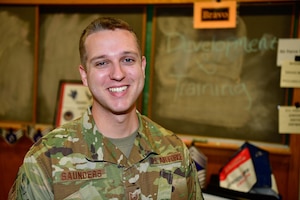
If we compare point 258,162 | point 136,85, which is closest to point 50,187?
point 136,85

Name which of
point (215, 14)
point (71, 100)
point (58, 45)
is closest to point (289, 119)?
point (215, 14)

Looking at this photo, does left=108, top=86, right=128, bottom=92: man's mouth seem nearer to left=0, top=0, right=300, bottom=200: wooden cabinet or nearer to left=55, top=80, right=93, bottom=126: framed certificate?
left=0, top=0, right=300, bottom=200: wooden cabinet

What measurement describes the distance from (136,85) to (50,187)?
44 cm

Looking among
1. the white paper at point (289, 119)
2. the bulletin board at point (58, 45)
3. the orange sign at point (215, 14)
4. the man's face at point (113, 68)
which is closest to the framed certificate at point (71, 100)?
the bulletin board at point (58, 45)

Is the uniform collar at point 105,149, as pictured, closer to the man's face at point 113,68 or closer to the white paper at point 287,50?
the man's face at point 113,68

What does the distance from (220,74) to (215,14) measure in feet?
1.11

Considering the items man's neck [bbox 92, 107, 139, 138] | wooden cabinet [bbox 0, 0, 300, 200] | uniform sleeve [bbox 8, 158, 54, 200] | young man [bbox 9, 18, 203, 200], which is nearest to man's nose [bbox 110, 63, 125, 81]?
young man [bbox 9, 18, 203, 200]

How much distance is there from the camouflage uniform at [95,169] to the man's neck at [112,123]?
22 millimetres

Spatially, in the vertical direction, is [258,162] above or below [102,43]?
below

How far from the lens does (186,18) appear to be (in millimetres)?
1842

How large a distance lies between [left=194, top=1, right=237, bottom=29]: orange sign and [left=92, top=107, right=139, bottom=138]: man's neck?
874mm

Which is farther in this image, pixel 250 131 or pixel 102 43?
pixel 250 131

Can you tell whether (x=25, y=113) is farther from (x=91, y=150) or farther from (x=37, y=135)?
(x=91, y=150)

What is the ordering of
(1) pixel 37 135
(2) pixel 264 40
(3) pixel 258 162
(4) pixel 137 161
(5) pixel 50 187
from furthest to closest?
(1) pixel 37 135 < (2) pixel 264 40 < (3) pixel 258 162 < (4) pixel 137 161 < (5) pixel 50 187
